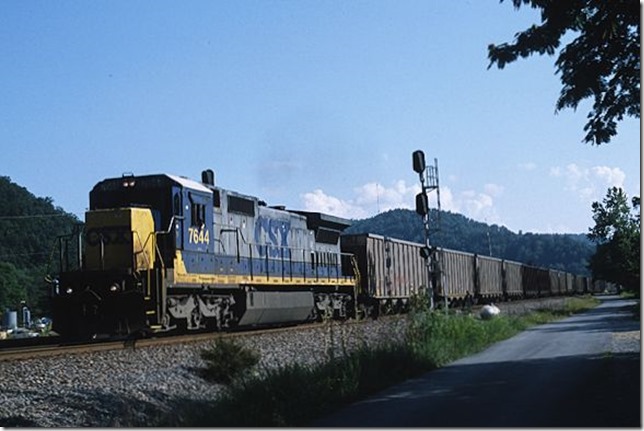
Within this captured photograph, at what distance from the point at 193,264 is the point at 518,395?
1152 centimetres

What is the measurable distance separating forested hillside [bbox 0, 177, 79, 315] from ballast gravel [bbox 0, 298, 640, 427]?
71895 millimetres

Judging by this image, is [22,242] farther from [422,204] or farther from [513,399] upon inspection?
[513,399]

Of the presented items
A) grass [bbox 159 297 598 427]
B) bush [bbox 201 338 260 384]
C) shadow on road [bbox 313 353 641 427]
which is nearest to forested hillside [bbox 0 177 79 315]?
grass [bbox 159 297 598 427]

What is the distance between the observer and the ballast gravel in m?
11.0

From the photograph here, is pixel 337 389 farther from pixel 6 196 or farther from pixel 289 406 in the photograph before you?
pixel 6 196

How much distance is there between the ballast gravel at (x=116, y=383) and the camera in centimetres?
1099

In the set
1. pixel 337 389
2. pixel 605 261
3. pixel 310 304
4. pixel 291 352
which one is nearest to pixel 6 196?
pixel 605 261

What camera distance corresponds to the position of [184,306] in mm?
20797

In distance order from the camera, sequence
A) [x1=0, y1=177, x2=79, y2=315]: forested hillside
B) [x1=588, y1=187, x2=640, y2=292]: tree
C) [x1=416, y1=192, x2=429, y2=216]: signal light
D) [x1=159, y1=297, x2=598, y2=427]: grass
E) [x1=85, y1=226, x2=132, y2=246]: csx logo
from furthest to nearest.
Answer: [x1=0, y1=177, x2=79, y2=315]: forested hillside
[x1=588, y1=187, x2=640, y2=292]: tree
[x1=416, y1=192, x2=429, y2=216]: signal light
[x1=85, y1=226, x2=132, y2=246]: csx logo
[x1=159, y1=297, x2=598, y2=427]: grass

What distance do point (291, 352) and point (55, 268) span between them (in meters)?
8.50

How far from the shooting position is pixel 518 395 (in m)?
11.5

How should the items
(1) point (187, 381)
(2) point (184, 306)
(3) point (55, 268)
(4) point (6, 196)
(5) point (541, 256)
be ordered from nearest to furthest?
1. (1) point (187, 381)
2. (2) point (184, 306)
3. (3) point (55, 268)
4. (4) point (6, 196)
5. (5) point (541, 256)

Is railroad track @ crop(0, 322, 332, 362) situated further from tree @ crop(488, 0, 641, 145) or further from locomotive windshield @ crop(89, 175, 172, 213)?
tree @ crop(488, 0, 641, 145)

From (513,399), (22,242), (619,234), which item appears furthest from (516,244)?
(513,399)
